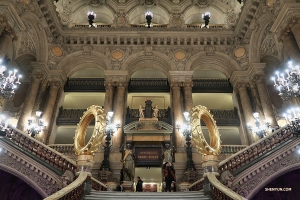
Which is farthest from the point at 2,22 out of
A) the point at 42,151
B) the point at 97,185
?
the point at 97,185

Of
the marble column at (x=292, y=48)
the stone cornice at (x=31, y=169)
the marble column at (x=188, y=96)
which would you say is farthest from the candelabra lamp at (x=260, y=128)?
the stone cornice at (x=31, y=169)

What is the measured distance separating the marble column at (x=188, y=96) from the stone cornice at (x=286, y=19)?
5976mm

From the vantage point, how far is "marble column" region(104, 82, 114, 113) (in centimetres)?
1550

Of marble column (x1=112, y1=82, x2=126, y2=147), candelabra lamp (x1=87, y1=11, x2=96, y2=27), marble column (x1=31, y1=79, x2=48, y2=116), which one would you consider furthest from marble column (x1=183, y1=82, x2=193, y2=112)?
marble column (x1=31, y1=79, x2=48, y2=116)

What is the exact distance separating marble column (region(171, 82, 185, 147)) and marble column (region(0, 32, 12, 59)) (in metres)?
9.59

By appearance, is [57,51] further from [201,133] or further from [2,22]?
[201,133]

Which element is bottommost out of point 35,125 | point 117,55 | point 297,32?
point 35,125

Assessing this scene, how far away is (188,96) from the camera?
52.2 feet

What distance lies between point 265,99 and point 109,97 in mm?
9551

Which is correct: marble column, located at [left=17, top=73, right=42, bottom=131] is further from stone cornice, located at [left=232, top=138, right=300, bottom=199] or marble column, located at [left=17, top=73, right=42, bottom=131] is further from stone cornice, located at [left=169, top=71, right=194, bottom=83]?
stone cornice, located at [left=232, top=138, right=300, bottom=199]

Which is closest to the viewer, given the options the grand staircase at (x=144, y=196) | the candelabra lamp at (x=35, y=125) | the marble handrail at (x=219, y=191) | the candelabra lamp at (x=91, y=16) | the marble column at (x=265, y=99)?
the marble handrail at (x=219, y=191)

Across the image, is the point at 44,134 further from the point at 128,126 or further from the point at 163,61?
the point at 163,61

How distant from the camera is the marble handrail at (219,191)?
19.1ft

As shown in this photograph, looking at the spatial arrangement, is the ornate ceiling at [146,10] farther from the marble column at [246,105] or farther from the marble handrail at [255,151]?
the marble handrail at [255,151]
